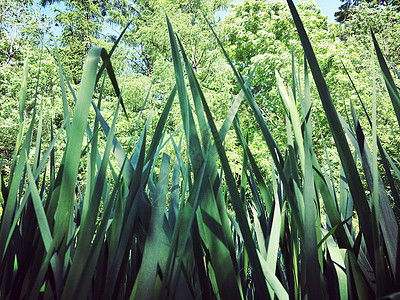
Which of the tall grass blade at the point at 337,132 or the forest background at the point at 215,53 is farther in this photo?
the forest background at the point at 215,53

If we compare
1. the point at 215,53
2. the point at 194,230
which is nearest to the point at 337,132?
the point at 194,230

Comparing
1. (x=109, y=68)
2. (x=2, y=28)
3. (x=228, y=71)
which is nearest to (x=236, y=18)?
(x=228, y=71)

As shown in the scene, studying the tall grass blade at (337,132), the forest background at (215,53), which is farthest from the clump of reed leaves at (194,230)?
the forest background at (215,53)

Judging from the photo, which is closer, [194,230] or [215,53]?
[194,230]

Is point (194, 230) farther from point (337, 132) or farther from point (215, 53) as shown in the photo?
point (215, 53)

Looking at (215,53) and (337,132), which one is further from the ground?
(215,53)

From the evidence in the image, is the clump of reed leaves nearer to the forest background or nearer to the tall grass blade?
the tall grass blade

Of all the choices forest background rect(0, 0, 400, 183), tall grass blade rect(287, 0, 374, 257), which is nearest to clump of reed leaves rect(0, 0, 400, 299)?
tall grass blade rect(287, 0, 374, 257)

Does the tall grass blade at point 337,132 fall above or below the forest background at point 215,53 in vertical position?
below

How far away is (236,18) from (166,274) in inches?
299

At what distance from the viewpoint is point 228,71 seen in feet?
19.9

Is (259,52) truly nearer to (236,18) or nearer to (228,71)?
(228,71)

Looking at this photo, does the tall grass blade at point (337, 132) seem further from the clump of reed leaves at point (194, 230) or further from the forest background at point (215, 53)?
the forest background at point (215, 53)

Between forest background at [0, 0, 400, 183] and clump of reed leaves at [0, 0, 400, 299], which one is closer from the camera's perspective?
clump of reed leaves at [0, 0, 400, 299]
